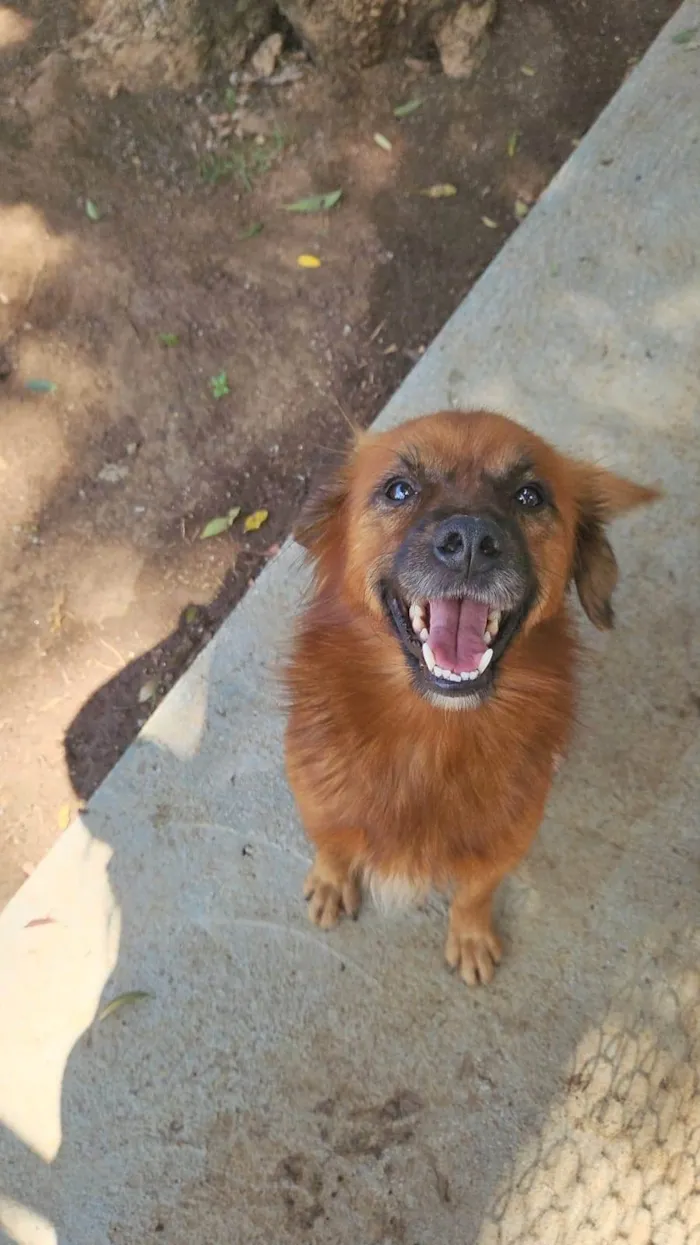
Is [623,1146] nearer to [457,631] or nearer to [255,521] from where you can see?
[457,631]

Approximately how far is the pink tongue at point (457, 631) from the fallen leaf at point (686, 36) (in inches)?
126

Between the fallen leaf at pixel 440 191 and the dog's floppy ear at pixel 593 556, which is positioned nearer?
the dog's floppy ear at pixel 593 556

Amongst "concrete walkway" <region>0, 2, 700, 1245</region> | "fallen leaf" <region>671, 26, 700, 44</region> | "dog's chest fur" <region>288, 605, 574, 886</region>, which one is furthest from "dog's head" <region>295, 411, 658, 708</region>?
"fallen leaf" <region>671, 26, 700, 44</region>

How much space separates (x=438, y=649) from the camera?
6.80ft

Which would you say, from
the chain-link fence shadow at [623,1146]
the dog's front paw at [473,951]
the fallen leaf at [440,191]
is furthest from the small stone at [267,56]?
the chain-link fence shadow at [623,1146]

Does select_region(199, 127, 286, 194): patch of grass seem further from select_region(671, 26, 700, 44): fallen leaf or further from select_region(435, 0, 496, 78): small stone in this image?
select_region(671, 26, 700, 44): fallen leaf

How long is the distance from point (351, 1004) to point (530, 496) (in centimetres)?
165

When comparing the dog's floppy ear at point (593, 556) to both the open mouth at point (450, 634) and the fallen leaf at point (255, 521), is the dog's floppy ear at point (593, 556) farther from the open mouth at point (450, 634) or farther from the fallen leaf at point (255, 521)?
the fallen leaf at point (255, 521)

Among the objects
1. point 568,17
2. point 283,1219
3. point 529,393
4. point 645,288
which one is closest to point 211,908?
point 283,1219

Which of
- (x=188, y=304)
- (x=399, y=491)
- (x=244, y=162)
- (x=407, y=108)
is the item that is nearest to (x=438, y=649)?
(x=399, y=491)

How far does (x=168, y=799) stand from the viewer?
2.93 m

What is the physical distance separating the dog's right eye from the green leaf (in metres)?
2.29

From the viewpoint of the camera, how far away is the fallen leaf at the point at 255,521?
343 cm

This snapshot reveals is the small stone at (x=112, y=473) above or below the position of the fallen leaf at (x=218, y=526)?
above
